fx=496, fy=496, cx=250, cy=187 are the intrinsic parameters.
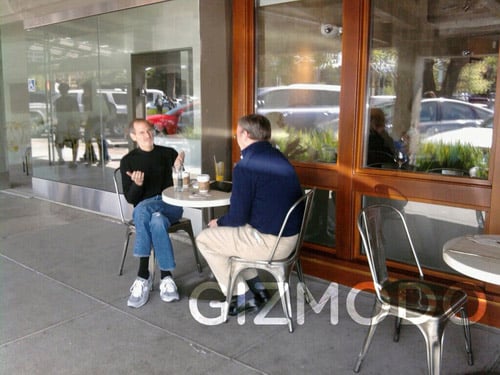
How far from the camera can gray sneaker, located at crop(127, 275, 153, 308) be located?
327cm

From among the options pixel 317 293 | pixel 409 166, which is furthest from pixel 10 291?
pixel 409 166

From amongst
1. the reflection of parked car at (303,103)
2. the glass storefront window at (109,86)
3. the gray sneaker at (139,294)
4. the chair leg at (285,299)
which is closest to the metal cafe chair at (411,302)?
the chair leg at (285,299)

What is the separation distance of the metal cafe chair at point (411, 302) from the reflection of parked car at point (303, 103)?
1322 millimetres

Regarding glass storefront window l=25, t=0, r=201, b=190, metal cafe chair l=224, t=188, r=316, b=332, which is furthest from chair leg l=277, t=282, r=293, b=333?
glass storefront window l=25, t=0, r=201, b=190

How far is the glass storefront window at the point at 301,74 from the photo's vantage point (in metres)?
3.77

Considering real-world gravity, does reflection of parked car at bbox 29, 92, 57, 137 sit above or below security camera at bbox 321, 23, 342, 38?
below

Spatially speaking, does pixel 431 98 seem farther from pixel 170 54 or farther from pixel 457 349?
pixel 170 54

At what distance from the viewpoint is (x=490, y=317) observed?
2967 millimetres

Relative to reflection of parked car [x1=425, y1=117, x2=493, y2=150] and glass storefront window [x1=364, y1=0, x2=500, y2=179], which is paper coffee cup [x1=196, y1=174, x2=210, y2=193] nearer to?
glass storefront window [x1=364, y1=0, x2=500, y2=179]

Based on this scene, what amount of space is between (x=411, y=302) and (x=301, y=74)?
7.35ft

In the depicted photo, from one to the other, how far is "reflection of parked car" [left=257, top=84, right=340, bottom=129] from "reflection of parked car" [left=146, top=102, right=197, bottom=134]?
1231 mm

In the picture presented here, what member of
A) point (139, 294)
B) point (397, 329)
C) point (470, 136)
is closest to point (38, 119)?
point (139, 294)

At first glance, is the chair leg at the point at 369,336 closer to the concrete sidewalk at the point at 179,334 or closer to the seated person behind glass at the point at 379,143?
the concrete sidewalk at the point at 179,334

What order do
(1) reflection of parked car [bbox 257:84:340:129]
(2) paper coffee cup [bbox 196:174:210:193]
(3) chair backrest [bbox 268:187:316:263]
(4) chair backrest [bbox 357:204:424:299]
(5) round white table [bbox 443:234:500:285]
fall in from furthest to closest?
(1) reflection of parked car [bbox 257:84:340:129], (2) paper coffee cup [bbox 196:174:210:193], (3) chair backrest [bbox 268:187:316:263], (4) chair backrest [bbox 357:204:424:299], (5) round white table [bbox 443:234:500:285]
